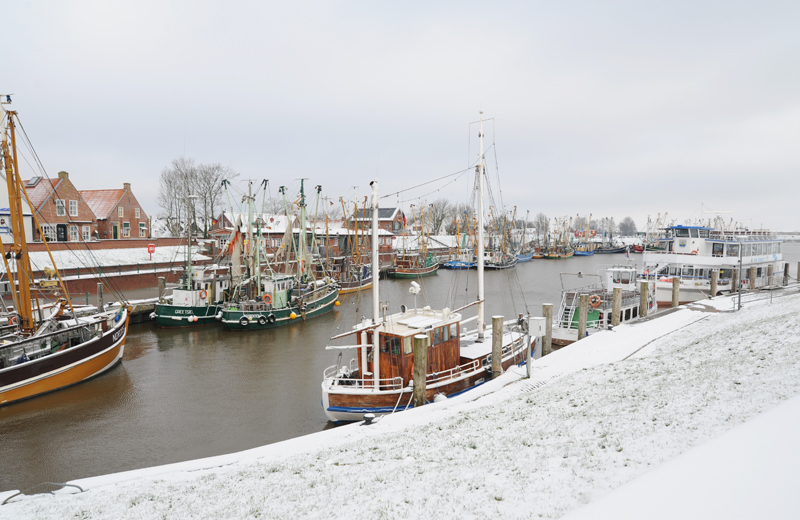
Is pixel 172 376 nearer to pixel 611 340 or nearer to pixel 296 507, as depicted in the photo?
pixel 296 507

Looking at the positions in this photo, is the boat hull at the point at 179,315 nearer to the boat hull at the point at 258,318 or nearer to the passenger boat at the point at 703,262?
the boat hull at the point at 258,318

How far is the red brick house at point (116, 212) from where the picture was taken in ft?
174

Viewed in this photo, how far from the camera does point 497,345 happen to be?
16094 mm

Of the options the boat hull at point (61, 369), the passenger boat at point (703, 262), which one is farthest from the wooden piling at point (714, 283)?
the boat hull at point (61, 369)

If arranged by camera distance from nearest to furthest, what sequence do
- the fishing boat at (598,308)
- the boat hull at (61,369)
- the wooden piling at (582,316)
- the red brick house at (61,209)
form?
the boat hull at (61,369) → the wooden piling at (582,316) → the fishing boat at (598,308) → the red brick house at (61,209)

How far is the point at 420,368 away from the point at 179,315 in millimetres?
21999

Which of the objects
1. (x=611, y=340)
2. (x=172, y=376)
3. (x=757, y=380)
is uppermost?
(x=757, y=380)

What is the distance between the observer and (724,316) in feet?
72.8

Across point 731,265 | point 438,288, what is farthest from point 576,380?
point 438,288

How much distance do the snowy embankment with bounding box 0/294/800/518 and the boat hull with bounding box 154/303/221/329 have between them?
68.6ft

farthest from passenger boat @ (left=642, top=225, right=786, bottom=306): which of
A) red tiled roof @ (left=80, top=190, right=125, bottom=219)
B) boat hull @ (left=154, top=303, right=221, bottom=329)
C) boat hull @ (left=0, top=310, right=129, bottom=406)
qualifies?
red tiled roof @ (left=80, top=190, right=125, bottom=219)

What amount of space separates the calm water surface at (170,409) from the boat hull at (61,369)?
40 cm

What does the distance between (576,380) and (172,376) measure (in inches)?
701

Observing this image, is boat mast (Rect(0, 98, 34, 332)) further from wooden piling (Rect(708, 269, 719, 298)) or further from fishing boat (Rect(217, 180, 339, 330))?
wooden piling (Rect(708, 269, 719, 298))
